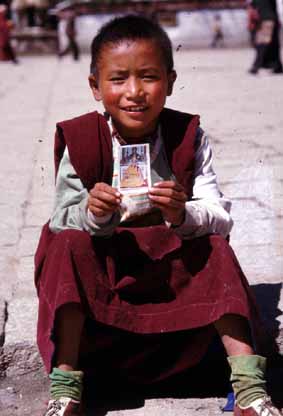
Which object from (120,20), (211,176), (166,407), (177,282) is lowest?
(166,407)

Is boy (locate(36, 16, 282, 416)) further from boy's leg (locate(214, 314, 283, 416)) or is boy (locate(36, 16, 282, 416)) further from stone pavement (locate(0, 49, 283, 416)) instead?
stone pavement (locate(0, 49, 283, 416))

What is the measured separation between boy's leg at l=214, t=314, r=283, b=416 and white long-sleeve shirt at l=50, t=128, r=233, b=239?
0.29 metres

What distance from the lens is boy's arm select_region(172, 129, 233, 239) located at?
251 cm

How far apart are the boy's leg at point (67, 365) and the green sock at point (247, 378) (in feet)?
1.48

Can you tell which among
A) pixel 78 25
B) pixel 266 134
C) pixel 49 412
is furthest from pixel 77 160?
pixel 78 25

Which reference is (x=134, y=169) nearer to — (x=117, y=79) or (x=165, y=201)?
(x=165, y=201)

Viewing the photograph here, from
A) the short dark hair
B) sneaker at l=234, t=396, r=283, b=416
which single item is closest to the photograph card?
the short dark hair

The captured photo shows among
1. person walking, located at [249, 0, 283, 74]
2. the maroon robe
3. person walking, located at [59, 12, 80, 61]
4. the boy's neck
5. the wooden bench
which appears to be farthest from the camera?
the wooden bench

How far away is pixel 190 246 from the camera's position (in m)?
2.56

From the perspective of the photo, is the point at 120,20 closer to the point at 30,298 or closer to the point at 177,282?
the point at 177,282

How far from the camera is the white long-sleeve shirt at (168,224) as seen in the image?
248 centimetres

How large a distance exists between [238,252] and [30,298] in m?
0.97

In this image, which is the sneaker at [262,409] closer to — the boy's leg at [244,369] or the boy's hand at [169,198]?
the boy's leg at [244,369]

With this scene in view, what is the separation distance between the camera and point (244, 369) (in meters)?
2.44
